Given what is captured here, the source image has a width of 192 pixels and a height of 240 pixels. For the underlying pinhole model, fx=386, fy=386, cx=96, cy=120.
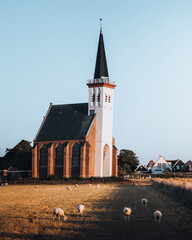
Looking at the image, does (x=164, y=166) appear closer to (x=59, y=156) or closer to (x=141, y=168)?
(x=141, y=168)

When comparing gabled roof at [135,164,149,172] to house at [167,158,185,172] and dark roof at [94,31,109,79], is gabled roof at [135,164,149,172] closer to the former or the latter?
house at [167,158,185,172]

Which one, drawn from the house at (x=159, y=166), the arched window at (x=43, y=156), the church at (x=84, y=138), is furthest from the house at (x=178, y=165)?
the arched window at (x=43, y=156)

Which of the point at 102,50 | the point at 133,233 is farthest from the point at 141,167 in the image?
the point at 133,233

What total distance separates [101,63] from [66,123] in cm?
1709

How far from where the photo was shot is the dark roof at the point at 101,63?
94.5 meters

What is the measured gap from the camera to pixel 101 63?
3748 inches

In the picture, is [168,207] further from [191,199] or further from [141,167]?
[141,167]

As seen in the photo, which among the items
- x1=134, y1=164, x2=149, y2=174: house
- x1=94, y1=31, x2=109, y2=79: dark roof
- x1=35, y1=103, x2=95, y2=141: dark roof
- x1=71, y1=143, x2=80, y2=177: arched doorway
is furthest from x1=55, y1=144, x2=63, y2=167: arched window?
x1=134, y1=164, x2=149, y2=174: house

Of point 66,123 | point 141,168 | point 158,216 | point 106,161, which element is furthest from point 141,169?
point 158,216

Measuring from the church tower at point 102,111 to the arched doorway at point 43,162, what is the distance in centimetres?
1237

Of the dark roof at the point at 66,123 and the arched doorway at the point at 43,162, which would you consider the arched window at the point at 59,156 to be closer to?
the dark roof at the point at 66,123

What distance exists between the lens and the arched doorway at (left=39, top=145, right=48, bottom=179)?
302 ft

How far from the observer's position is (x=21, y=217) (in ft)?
→ 75.0

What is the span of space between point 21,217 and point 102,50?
253ft
